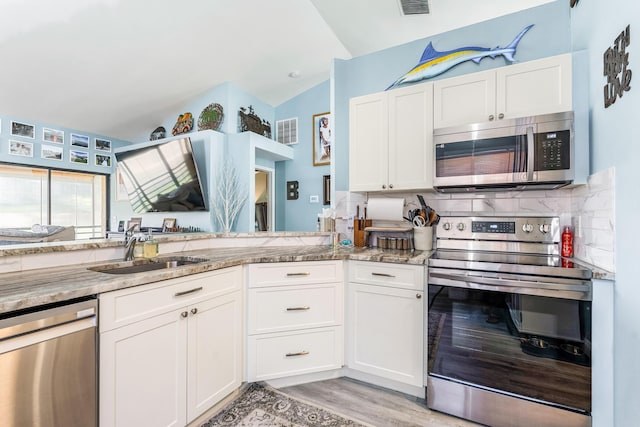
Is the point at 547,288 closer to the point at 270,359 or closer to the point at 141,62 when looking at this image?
the point at 270,359

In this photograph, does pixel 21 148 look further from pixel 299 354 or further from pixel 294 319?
pixel 299 354

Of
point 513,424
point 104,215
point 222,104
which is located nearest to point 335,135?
point 513,424

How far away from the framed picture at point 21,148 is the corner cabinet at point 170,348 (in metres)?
5.20

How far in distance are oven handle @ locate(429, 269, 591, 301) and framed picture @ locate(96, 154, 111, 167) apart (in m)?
6.40

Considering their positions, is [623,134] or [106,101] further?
[106,101]

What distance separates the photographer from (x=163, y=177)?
15.9 ft

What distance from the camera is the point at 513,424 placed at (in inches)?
59.8

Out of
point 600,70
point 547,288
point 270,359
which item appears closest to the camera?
point 547,288

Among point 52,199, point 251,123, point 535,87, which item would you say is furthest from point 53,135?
point 535,87

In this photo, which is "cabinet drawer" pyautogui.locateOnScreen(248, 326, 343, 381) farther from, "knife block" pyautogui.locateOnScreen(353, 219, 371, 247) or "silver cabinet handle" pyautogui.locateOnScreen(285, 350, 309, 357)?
"knife block" pyautogui.locateOnScreen(353, 219, 371, 247)

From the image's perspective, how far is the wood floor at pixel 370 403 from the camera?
5.39ft

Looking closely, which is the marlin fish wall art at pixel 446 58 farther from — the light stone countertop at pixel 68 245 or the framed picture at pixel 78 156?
the framed picture at pixel 78 156

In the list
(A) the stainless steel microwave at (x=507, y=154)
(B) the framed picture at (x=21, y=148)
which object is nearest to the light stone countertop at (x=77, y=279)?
(A) the stainless steel microwave at (x=507, y=154)

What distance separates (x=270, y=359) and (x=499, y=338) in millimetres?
1360
